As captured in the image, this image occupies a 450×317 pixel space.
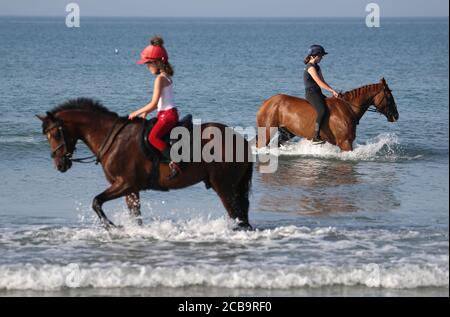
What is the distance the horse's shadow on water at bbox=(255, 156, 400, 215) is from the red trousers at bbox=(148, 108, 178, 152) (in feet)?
9.02

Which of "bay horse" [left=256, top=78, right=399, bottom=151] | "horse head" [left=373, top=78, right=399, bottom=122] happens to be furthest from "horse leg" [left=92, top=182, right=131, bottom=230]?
"horse head" [left=373, top=78, right=399, bottom=122]

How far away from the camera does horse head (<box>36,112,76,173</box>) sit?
11281mm

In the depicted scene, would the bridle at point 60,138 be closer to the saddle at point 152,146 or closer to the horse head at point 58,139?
the horse head at point 58,139

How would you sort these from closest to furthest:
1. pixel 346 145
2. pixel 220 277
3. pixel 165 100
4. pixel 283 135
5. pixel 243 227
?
pixel 220 277 < pixel 165 100 < pixel 243 227 < pixel 346 145 < pixel 283 135

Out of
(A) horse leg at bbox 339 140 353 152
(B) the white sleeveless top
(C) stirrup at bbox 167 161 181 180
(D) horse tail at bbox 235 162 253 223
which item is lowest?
(A) horse leg at bbox 339 140 353 152

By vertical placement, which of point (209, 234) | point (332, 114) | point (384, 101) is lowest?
point (209, 234)

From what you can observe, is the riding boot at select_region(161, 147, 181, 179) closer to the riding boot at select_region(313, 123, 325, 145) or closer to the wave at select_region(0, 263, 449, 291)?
the wave at select_region(0, 263, 449, 291)

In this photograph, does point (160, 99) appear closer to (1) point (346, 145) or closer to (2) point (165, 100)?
(2) point (165, 100)

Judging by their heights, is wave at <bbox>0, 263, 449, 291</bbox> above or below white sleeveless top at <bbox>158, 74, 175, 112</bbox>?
below

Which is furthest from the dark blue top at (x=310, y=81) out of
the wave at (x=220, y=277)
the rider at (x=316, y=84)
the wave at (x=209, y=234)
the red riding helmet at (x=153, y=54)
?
the wave at (x=220, y=277)

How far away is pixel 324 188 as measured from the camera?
15000 millimetres

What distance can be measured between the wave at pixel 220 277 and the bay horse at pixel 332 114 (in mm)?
6709

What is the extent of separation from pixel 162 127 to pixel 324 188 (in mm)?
4643

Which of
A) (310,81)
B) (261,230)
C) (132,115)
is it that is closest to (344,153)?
(310,81)
